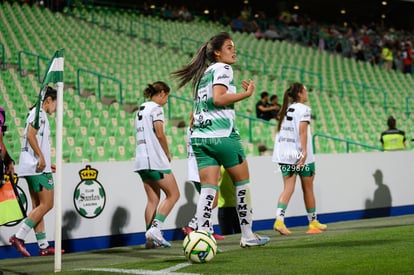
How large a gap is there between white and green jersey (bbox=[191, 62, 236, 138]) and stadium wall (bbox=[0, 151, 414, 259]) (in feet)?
10.8

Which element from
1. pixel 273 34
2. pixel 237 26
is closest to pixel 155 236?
pixel 273 34

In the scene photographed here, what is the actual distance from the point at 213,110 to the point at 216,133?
0.69 feet

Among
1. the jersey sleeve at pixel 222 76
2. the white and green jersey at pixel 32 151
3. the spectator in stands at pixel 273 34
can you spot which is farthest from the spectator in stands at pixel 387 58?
the jersey sleeve at pixel 222 76

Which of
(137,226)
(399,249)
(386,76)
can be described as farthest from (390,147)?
(386,76)

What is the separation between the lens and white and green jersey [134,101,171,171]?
950cm

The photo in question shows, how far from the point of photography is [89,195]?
1011 centimetres

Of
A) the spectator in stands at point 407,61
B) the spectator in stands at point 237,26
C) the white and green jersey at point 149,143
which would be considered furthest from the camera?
the spectator in stands at point 237,26

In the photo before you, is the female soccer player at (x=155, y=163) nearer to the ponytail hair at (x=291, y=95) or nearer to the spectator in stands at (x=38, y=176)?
the spectator in stands at (x=38, y=176)

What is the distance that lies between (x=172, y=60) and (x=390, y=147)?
10729mm

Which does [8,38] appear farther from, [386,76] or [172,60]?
[386,76]

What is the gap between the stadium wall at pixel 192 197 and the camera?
9.98 meters

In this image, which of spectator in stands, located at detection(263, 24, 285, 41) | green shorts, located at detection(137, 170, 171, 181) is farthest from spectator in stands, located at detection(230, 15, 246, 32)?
green shorts, located at detection(137, 170, 171, 181)

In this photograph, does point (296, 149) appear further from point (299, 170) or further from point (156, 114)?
point (156, 114)

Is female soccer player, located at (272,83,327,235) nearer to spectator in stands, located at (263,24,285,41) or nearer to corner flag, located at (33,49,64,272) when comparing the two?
corner flag, located at (33,49,64,272)
